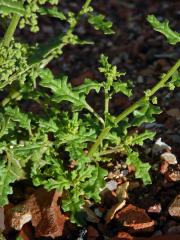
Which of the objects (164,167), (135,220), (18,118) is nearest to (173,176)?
(164,167)

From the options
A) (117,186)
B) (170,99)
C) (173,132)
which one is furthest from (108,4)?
(117,186)

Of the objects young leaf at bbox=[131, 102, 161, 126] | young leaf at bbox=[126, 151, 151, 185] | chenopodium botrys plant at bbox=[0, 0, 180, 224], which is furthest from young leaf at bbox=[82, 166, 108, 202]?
young leaf at bbox=[131, 102, 161, 126]

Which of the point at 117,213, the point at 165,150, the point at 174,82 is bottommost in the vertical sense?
the point at 117,213

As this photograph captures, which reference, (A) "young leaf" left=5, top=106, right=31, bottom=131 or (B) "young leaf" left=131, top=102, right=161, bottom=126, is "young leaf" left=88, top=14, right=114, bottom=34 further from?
(A) "young leaf" left=5, top=106, right=31, bottom=131

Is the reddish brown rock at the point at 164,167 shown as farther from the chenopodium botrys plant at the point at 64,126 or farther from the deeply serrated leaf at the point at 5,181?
the deeply serrated leaf at the point at 5,181

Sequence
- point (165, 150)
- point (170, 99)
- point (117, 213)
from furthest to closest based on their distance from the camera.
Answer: point (170, 99) → point (165, 150) → point (117, 213)

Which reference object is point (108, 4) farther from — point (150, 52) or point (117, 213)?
point (117, 213)

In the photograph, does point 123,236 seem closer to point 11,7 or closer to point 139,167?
point 139,167
